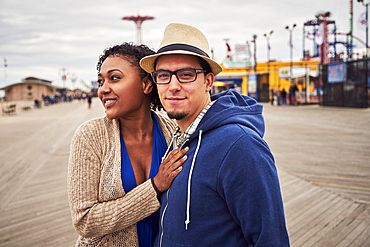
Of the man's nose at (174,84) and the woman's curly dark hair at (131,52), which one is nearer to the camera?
the man's nose at (174,84)

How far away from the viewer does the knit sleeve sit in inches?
64.5

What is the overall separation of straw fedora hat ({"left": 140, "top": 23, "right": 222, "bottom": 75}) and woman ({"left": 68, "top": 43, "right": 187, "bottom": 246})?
254mm

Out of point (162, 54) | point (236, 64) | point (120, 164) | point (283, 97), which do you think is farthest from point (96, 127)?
point (236, 64)

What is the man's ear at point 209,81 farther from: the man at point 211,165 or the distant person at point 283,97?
the distant person at point 283,97

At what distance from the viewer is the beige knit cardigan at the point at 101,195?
1.65 m

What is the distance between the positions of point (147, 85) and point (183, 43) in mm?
521

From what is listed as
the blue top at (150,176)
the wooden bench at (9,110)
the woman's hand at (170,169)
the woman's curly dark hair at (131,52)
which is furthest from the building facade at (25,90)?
the woman's hand at (170,169)

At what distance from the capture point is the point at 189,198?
1.39 meters

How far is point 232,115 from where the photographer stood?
4.89ft

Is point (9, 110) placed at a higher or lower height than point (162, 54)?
lower

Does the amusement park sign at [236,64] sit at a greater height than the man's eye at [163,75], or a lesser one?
greater

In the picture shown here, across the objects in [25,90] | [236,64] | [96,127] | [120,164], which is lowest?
[120,164]

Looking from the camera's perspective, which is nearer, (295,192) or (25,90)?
(295,192)

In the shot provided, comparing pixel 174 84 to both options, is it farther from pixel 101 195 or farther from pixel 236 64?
pixel 236 64
